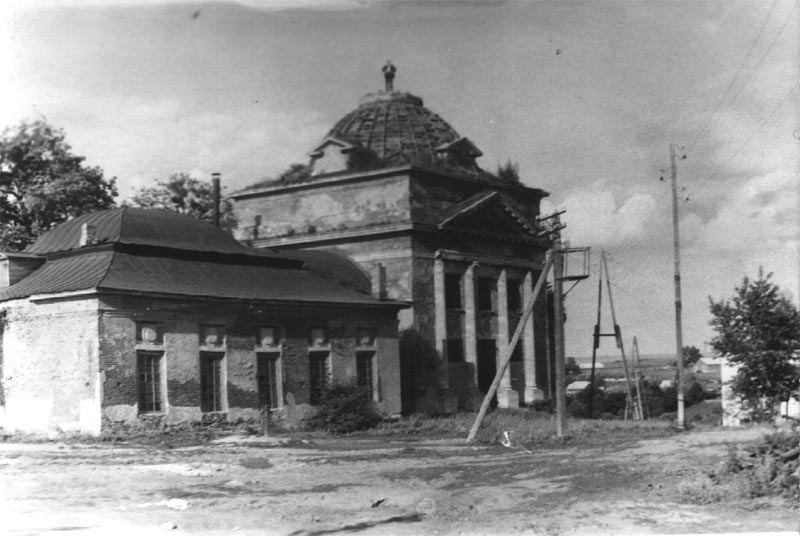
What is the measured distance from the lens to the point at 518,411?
34.1 m

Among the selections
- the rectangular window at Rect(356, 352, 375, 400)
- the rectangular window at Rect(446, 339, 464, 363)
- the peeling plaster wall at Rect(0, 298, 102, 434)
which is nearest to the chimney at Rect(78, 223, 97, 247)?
the peeling plaster wall at Rect(0, 298, 102, 434)

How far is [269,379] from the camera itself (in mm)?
26109

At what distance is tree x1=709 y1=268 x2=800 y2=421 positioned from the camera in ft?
80.2

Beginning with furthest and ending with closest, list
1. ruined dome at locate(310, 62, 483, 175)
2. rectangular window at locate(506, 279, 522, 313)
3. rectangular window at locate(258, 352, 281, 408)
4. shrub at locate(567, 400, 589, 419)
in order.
A: shrub at locate(567, 400, 589, 419) < rectangular window at locate(506, 279, 522, 313) < ruined dome at locate(310, 62, 483, 175) < rectangular window at locate(258, 352, 281, 408)

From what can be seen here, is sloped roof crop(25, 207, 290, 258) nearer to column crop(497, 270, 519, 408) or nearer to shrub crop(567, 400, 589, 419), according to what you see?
column crop(497, 270, 519, 408)

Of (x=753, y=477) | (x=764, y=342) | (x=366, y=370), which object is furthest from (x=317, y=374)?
(x=753, y=477)

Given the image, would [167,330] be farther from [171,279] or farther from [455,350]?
[455,350]

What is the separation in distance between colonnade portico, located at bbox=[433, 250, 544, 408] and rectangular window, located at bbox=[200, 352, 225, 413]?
11.0m

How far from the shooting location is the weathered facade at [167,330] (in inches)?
872

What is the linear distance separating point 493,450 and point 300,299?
311 inches

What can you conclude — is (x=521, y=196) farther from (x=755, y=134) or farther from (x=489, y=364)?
(x=755, y=134)

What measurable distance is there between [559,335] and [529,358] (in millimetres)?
13005

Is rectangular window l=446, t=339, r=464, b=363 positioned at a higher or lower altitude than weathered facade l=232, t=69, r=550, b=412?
lower

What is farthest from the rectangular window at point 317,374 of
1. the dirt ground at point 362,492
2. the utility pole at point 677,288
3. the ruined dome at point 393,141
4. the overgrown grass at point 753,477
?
the overgrown grass at point 753,477
